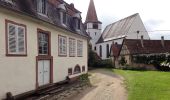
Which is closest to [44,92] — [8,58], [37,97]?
[37,97]

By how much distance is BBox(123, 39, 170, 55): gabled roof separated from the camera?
4809 cm

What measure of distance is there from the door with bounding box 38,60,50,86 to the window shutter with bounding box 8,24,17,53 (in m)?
3.71

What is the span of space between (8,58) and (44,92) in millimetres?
4118

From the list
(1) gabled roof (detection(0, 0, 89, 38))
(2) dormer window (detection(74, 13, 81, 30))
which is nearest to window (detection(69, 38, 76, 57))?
(1) gabled roof (detection(0, 0, 89, 38))

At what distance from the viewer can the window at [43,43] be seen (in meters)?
18.1

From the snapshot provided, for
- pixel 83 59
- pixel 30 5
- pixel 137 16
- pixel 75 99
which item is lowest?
pixel 75 99

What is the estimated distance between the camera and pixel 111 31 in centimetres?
7594

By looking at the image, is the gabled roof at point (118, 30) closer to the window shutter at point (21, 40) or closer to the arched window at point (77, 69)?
the arched window at point (77, 69)

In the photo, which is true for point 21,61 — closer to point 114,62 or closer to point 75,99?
point 75,99

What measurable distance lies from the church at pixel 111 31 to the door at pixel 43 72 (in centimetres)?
4303

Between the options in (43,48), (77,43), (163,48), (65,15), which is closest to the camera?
(43,48)

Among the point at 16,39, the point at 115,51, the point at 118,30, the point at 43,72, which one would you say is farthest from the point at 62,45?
the point at 118,30

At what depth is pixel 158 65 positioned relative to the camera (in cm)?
4184

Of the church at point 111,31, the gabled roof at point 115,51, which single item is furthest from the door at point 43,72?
the church at point 111,31
